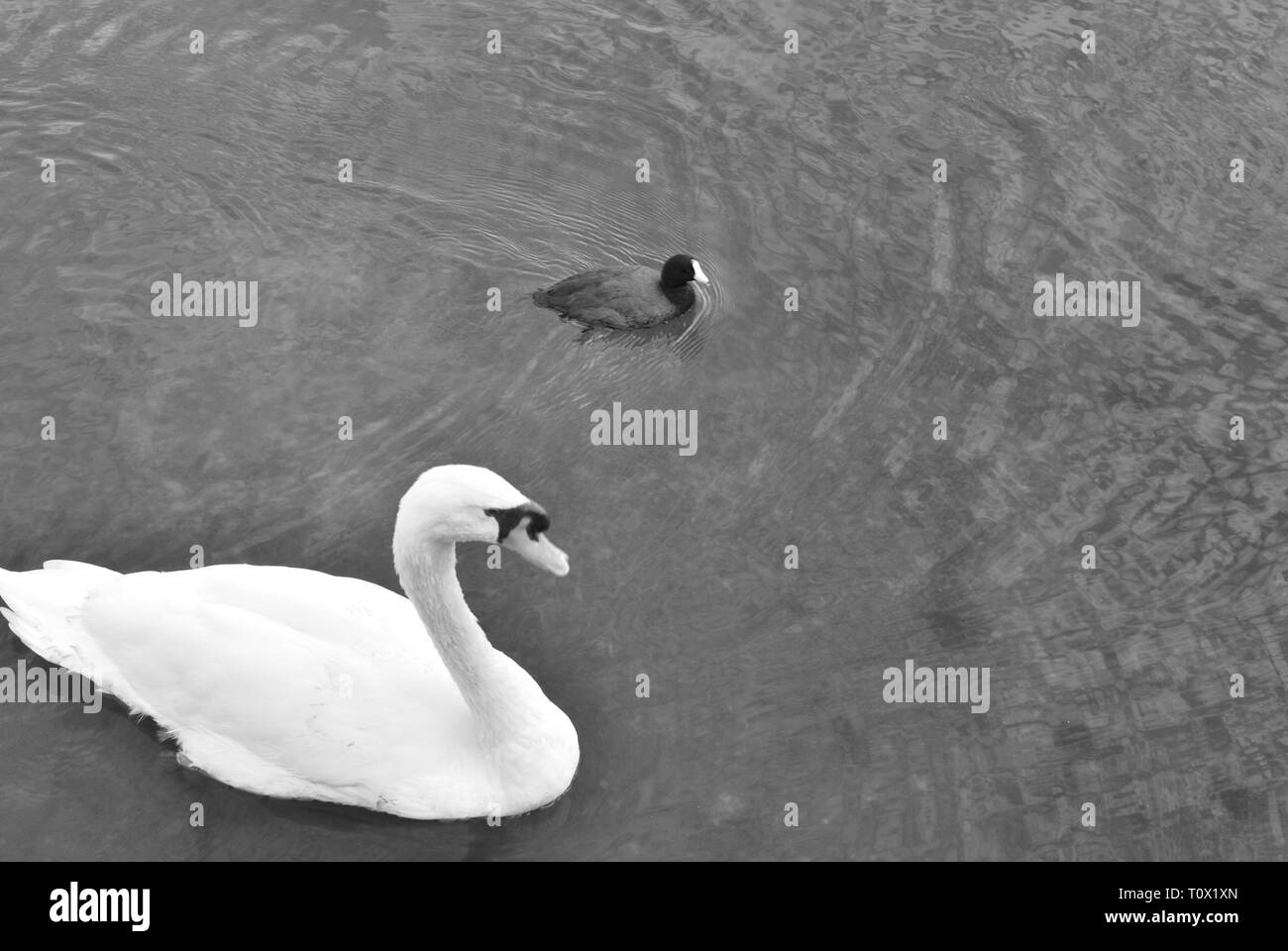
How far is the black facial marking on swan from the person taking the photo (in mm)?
8555

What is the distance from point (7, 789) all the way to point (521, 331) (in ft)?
16.6

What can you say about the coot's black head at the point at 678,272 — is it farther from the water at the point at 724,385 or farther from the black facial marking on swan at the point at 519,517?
the black facial marking on swan at the point at 519,517

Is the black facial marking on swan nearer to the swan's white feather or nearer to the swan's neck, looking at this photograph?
the swan's neck

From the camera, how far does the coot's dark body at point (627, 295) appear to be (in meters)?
12.7

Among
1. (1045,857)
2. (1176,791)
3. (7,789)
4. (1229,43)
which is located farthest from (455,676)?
(1229,43)

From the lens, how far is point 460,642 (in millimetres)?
9133

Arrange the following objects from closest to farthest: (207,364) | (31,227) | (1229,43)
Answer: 1. (207,364)
2. (31,227)
3. (1229,43)

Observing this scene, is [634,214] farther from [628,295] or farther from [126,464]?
[126,464]

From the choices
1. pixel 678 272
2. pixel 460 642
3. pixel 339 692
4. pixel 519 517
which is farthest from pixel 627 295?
pixel 339 692

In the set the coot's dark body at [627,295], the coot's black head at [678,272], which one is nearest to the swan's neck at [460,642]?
the coot's dark body at [627,295]

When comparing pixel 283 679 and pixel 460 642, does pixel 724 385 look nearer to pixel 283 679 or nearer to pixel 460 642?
pixel 460 642

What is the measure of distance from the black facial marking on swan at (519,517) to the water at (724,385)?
1.91 m

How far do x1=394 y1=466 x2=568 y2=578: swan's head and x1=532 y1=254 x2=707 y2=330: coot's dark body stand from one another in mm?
4226

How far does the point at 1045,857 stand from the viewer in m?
9.48
